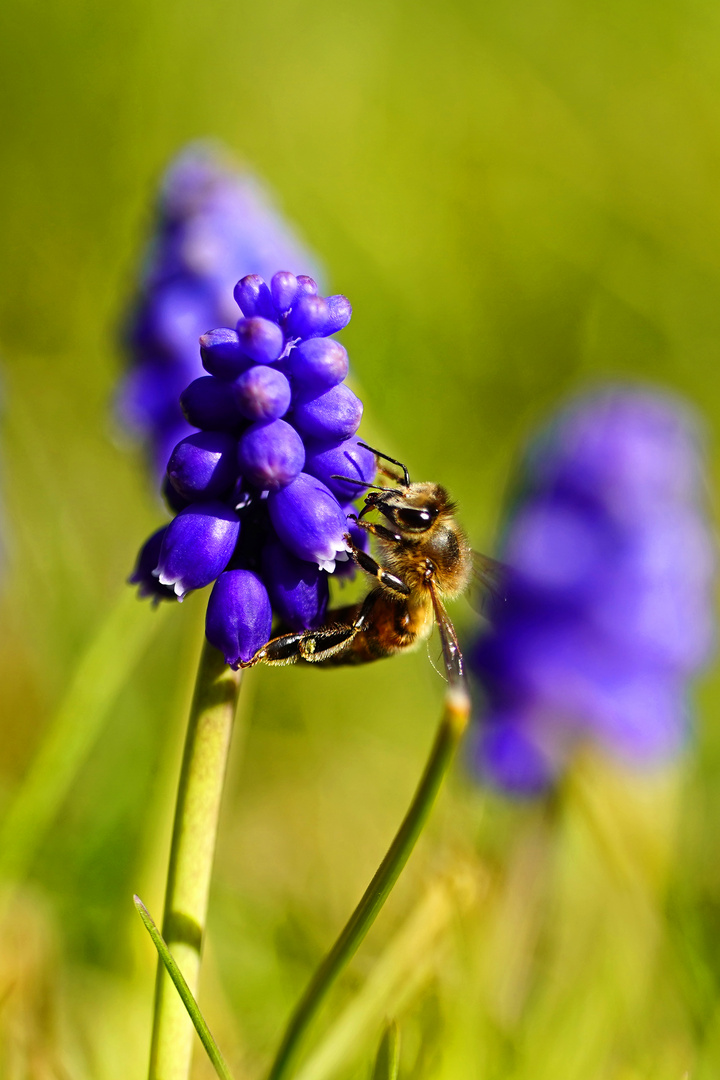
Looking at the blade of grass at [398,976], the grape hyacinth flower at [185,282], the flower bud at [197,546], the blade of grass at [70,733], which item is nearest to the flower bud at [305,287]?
the flower bud at [197,546]

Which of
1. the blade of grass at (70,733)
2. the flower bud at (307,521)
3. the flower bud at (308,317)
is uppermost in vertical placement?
the flower bud at (308,317)

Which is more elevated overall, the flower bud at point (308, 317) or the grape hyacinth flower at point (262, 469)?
the flower bud at point (308, 317)

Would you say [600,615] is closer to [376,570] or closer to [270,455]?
[376,570]

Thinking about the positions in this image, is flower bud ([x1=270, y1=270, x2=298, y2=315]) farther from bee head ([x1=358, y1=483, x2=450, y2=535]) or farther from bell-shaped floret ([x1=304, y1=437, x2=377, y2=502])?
bee head ([x1=358, y1=483, x2=450, y2=535])

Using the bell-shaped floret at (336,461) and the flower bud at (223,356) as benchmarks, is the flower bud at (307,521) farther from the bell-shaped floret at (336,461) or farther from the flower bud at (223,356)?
the flower bud at (223,356)

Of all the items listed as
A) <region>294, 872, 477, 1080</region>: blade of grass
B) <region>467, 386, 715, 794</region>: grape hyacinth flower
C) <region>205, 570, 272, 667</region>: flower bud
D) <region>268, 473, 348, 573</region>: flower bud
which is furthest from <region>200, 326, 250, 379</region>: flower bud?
<region>467, 386, 715, 794</region>: grape hyacinth flower

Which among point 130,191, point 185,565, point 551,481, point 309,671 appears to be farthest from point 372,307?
point 185,565

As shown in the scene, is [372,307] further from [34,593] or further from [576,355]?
[34,593]
